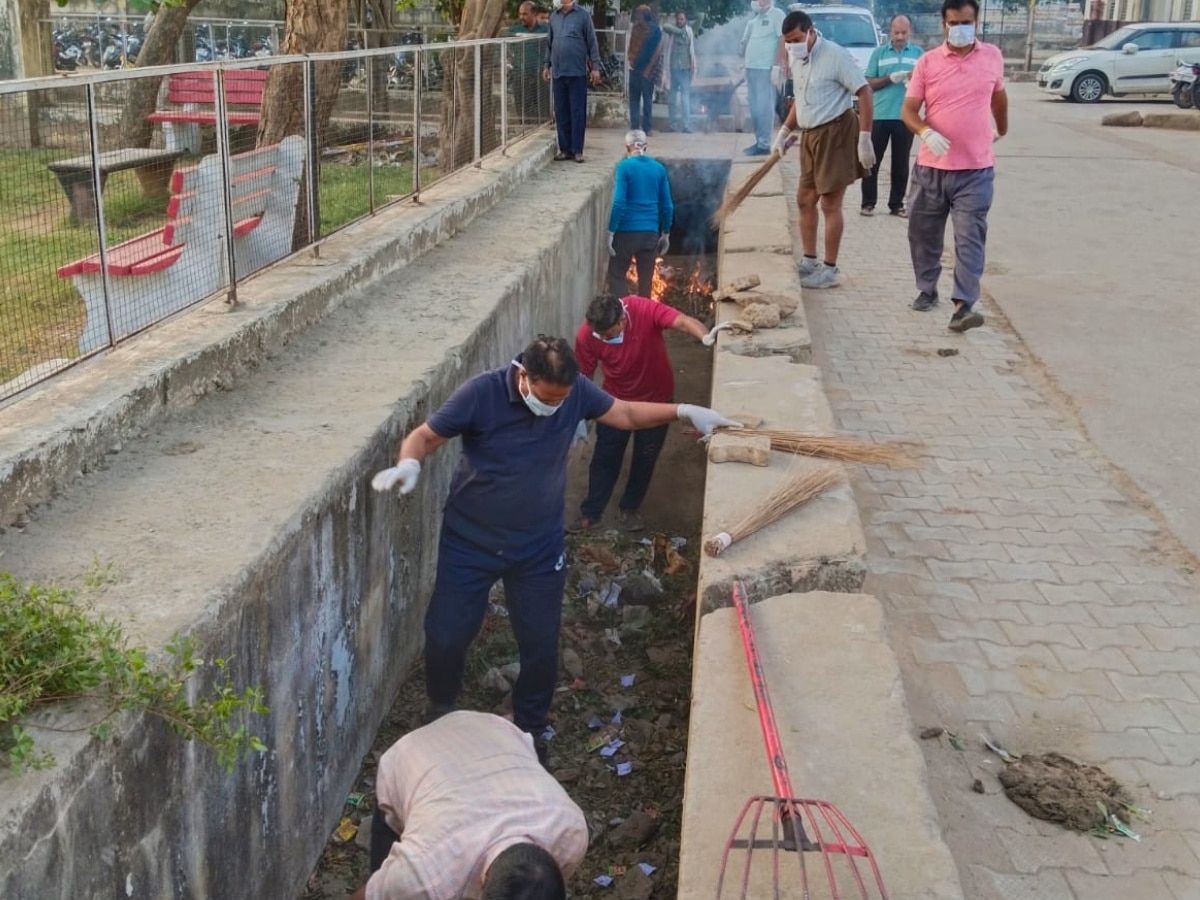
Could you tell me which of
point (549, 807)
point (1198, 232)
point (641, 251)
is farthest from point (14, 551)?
point (1198, 232)

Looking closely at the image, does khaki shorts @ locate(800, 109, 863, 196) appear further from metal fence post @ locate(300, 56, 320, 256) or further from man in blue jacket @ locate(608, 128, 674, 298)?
metal fence post @ locate(300, 56, 320, 256)

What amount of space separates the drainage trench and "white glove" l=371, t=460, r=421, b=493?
140 centimetres

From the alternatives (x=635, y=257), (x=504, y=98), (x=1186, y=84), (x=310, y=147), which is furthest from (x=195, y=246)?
(x=1186, y=84)

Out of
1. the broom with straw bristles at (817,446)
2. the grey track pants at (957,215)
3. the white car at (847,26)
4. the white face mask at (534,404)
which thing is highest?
the white car at (847,26)

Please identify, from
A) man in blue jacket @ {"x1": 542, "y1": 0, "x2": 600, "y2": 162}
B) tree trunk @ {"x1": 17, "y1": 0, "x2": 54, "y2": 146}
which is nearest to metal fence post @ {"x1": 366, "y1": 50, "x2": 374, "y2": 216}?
man in blue jacket @ {"x1": 542, "y1": 0, "x2": 600, "y2": 162}

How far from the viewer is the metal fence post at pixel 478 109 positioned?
1049cm

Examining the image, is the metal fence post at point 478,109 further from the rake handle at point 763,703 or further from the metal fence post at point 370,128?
the rake handle at point 763,703

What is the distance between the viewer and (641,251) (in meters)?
10.5

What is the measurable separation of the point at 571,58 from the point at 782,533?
8474 millimetres

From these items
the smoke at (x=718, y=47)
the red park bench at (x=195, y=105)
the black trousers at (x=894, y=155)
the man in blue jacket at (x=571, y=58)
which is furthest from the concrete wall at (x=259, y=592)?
the smoke at (x=718, y=47)

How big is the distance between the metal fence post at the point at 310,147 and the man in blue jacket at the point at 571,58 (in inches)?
221

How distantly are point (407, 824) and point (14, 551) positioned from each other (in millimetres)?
1575

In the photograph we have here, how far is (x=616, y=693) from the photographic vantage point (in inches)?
241

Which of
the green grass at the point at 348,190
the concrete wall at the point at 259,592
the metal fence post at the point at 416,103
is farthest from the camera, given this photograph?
the metal fence post at the point at 416,103
